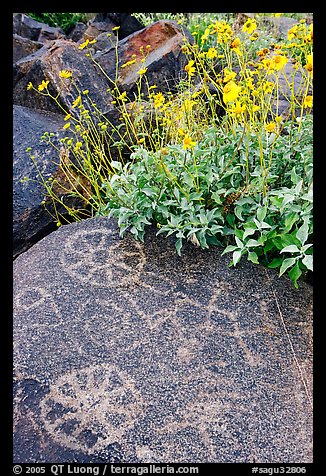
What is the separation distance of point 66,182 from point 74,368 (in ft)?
6.23

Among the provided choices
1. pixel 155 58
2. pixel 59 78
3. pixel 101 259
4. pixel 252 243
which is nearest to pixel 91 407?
pixel 101 259

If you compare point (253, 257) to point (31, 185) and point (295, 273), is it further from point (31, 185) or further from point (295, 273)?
point (31, 185)

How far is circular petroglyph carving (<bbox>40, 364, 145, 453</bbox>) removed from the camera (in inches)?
76.4

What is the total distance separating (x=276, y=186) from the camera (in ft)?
8.80

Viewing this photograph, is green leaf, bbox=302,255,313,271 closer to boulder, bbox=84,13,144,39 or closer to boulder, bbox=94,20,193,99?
boulder, bbox=94,20,193,99

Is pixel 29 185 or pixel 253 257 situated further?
pixel 29 185

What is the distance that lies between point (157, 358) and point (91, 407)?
36cm

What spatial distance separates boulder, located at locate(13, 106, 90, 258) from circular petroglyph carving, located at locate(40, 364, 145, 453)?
1.62 meters

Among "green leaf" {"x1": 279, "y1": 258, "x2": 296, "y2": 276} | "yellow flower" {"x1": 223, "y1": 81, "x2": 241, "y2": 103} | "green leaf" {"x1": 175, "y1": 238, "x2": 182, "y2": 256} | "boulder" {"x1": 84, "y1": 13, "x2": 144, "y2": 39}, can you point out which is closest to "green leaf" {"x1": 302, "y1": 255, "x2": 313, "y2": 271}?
"green leaf" {"x1": 279, "y1": 258, "x2": 296, "y2": 276}

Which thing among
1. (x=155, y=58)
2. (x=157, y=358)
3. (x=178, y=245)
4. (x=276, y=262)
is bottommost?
(x=157, y=358)

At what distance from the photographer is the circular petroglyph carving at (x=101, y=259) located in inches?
104

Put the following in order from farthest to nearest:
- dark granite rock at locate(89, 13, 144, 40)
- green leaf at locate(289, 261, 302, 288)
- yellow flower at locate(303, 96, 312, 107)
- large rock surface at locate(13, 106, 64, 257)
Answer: dark granite rock at locate(89, 13, 144, 40) → large rock surface at locate(13, 106, 64, 257) → green leaf at locate(289, 261, 302, 288) → yellow flower at locate(303, 96, 312, 107)

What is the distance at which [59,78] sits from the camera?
14.2 feet
